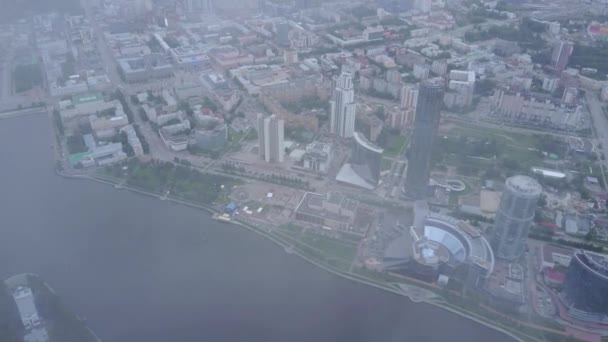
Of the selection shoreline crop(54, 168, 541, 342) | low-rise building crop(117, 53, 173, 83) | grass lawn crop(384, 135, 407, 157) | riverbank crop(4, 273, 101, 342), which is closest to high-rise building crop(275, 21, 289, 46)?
low-rise building crop(117, 53, 173, 83)

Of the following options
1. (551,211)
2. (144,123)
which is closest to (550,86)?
(551,211)

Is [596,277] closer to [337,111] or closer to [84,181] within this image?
[337,111]

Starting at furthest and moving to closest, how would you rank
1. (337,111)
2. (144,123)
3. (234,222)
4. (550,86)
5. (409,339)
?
(550,86) → (144,123) → (337,111) → (234,222) → (409,339)

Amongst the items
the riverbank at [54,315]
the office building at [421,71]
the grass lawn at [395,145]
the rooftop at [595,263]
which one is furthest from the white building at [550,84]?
the riverbank at [54,315]

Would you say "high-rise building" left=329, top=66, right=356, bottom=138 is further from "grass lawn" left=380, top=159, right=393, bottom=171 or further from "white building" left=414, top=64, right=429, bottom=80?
"white building" left=414, top=64, right=429, bottom=80

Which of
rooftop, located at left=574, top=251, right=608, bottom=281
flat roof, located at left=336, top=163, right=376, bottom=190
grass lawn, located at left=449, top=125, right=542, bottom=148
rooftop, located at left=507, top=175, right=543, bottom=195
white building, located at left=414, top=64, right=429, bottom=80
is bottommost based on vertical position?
flat roof, located at left=336, top=163, right=376, bottom=190

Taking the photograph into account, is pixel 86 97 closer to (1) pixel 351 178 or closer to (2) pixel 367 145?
(1) pixel 351 178

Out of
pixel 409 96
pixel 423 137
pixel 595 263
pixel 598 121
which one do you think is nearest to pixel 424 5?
pixel 409 96
